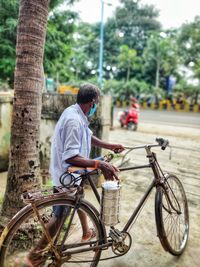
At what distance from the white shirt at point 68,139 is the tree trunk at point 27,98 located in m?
0.57

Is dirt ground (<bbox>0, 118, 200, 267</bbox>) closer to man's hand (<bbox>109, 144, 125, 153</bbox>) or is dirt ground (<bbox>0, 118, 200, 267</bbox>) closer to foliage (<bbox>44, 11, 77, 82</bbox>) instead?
man's hand (<bbox>109, 144, 125, 153</bbox>)

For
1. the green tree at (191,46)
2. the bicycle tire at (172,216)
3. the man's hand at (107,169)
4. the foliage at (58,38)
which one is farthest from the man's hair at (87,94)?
the green tree at (191,46)

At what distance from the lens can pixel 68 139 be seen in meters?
2.39

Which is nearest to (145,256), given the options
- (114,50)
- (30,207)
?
(30,207)

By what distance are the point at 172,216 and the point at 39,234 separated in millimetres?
1419

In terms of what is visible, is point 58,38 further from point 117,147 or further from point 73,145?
point 73,145

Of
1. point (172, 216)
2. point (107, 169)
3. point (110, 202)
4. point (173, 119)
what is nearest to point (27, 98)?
point (107, 169)

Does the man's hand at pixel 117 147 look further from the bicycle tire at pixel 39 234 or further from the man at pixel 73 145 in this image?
the bicycle tire at pixel 39 234

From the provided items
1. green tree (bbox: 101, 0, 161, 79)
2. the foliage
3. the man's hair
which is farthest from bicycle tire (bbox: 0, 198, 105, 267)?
green tree (bbox: 101, 0, 161, 79)

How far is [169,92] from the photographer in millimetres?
28641

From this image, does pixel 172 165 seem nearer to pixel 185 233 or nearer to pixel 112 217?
pixel 185 233

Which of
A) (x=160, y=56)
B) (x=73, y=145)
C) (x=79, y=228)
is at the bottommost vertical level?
(x=79, y=228)

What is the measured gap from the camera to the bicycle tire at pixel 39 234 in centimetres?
229

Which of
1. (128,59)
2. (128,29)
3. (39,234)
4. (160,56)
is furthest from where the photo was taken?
(128,29)
